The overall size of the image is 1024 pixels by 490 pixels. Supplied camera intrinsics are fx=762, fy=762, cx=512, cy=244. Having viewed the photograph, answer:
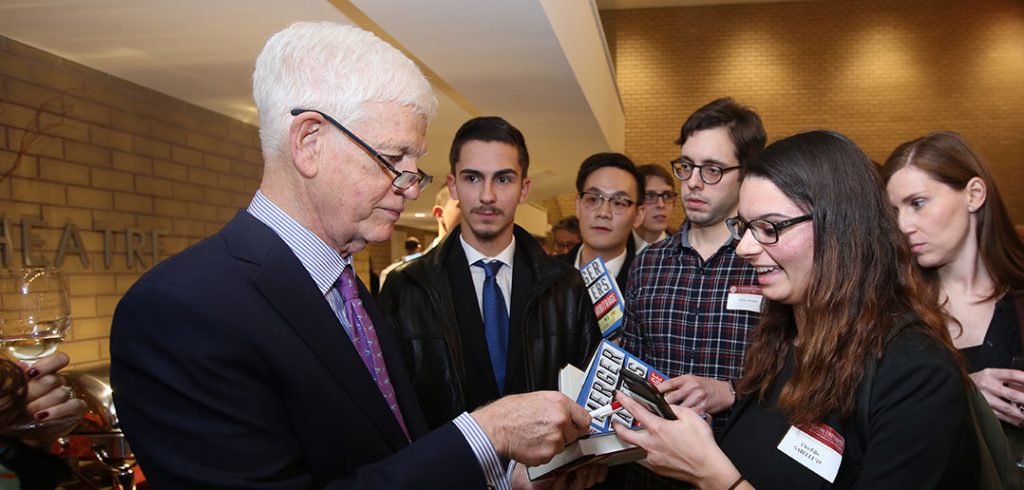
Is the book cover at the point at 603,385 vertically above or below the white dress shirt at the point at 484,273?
below

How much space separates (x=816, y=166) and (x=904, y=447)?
578mm

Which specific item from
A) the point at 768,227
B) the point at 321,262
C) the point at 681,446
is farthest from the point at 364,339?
the point at 768,227

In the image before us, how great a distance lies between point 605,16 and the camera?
1527cm

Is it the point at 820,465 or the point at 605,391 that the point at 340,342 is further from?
the point at 820,465

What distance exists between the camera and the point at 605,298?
9.84ft

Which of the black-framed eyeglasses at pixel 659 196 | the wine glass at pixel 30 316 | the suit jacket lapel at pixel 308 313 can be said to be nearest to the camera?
the suit jacket lapel at pixel 308 313

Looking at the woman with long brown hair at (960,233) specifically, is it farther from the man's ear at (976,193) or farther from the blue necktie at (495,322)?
the blue necktie at (495,322)

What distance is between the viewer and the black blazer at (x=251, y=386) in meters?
1.15

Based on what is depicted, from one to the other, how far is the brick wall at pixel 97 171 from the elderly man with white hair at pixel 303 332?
2725 millimetres

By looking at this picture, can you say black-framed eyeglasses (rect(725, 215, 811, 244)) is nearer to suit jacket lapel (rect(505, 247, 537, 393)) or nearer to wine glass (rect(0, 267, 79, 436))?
suit jacket lapel (rect(505, 247, 537, 393))

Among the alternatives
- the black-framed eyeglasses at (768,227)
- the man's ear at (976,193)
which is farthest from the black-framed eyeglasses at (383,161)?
the man's ear at (976,193)

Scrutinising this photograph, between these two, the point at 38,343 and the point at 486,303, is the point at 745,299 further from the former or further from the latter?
the point at 38,343

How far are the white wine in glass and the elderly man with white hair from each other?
2.01 feet

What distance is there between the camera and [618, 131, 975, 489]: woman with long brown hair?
1392 mm
